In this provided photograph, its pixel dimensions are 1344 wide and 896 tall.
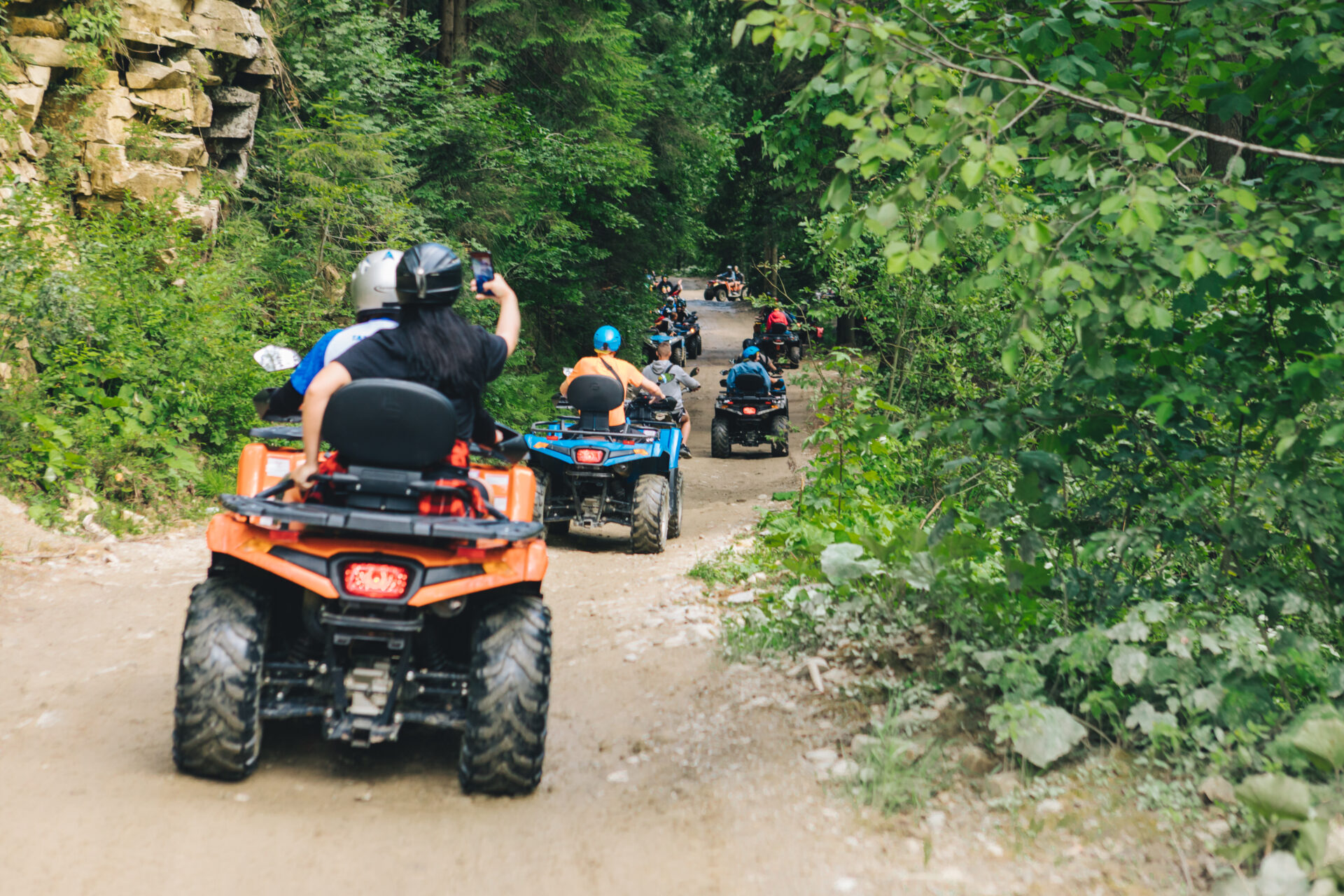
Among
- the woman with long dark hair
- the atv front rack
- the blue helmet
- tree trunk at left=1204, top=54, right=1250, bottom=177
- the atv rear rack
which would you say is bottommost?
the atv rear rack

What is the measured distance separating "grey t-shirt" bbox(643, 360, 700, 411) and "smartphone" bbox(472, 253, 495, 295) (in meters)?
8.82

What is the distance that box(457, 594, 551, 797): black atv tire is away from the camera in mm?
3812

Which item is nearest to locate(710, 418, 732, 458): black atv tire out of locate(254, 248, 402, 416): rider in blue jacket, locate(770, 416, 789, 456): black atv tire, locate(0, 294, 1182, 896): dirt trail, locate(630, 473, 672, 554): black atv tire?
locate(770, 416, 789, 456): black atv tire

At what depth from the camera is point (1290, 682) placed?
391 centimetres

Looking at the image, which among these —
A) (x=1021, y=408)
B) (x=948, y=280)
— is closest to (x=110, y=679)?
(x=1021, y=408)

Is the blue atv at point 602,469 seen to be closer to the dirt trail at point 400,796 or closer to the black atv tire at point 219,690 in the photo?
the dirt trail at point 400,796

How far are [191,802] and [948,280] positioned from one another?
7.61 m

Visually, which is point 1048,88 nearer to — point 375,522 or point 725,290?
point 375,522

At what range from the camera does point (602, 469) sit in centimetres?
962

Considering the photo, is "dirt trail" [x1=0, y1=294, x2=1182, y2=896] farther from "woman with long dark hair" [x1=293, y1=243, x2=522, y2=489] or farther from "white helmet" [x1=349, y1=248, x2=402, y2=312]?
"white helmet" [x1=349, y1=248, x2=402, y2=312]

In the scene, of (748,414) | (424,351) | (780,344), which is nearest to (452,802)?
(424,351)

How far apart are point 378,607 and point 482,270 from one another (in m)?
1.31

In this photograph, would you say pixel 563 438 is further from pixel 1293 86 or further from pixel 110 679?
pixel 1293 86

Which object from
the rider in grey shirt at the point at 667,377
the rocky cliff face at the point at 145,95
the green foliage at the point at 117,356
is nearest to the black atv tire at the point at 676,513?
the rider in grey shirt at the point at 667,377
